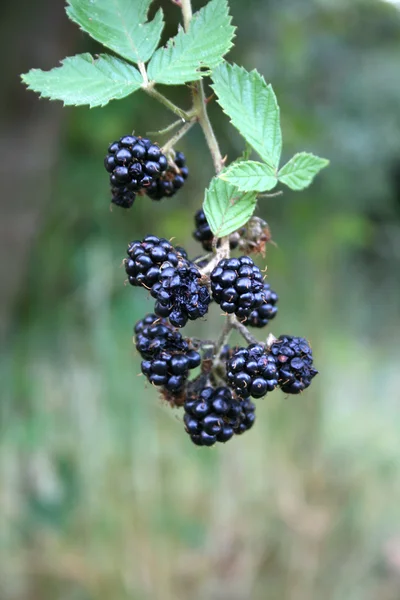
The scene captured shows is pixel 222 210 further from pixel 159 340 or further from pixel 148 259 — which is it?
pixel 159 340

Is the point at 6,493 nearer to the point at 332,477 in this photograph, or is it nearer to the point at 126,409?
the point at 126,409

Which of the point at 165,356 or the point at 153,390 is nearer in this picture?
the point at 165,356

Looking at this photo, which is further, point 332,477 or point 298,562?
point 332,477

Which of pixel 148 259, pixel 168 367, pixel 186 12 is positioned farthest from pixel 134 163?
pixel 168 367

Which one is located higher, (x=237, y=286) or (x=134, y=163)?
(x=134, y=163)

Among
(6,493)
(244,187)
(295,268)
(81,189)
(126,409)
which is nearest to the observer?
(244,187)

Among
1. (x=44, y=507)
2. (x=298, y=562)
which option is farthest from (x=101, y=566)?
(x=298, y=562)
